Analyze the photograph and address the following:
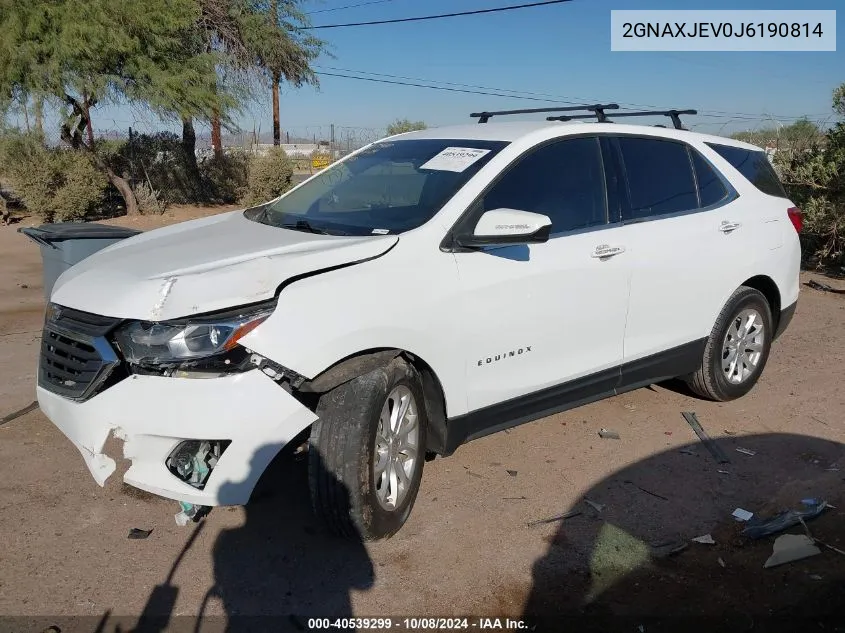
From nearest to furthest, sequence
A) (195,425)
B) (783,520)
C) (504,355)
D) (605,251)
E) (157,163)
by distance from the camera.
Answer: (195,425) → (783,520) → (504,355) → (605,251) → (157,163)

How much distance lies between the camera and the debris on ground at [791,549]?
3332 millimetres

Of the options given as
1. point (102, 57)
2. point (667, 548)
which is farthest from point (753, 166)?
point (102, 57)

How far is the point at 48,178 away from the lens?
1580cm

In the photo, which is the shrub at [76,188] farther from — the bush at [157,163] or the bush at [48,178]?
the bush at [157,163]

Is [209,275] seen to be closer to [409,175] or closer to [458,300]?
[458,300]

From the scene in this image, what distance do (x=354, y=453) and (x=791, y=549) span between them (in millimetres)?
2035

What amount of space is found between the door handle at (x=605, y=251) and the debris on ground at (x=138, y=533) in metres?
2.65

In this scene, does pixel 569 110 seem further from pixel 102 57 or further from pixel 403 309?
pixel 102 57

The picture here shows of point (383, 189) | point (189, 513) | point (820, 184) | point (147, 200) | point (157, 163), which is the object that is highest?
point (157, 163)

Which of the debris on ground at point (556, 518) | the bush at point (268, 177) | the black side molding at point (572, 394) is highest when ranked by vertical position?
the bush at point (268, 177)

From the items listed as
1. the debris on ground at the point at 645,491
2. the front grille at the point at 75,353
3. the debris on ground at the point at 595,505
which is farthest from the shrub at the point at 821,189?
the front grille at the point at 75,353

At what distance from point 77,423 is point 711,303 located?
3.76 metres

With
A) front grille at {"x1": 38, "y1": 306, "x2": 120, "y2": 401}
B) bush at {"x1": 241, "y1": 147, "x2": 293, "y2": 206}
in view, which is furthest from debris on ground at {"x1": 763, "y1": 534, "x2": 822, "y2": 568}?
bush at {"x1": 241, "y1": 147, "x2": 293, "y2": 206}

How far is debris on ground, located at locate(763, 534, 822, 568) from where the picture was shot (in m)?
3.33
